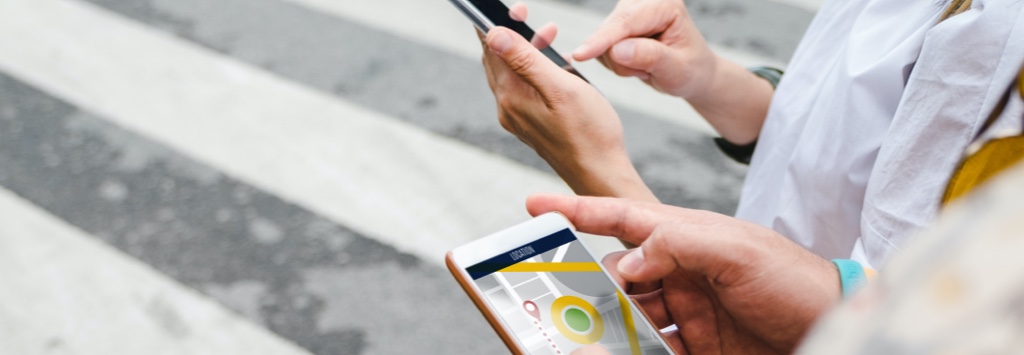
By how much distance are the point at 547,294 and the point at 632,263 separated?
0.32 feet

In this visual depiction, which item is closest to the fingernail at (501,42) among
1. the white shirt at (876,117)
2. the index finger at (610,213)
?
Result: the index finger at (610,213)

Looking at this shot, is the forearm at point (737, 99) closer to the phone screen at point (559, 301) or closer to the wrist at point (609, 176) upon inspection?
the wrist at point (609, 176)

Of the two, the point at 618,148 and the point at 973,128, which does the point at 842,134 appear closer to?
A: the point at 973,128

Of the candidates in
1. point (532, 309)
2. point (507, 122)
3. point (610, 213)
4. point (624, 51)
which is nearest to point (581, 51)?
point (624, 51)

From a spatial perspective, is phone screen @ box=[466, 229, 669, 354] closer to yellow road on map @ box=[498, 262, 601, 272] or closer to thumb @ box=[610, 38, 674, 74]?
yellow road on map @ box=[498, 262, 601, 272]

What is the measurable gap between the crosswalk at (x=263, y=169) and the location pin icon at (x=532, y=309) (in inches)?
40.9

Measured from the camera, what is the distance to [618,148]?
4.35 ft

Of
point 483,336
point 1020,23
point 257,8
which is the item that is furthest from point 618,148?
point 257,8

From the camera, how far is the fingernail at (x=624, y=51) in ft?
4.59

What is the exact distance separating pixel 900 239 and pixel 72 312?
5.54 feet

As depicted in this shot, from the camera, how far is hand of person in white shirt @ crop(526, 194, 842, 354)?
3.06 ft

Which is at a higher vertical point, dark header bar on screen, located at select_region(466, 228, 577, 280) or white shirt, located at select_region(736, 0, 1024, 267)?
white shirt, located at select_region(736, 0, 1024, 267)

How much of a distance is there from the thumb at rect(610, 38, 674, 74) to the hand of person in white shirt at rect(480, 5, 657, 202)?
10cm

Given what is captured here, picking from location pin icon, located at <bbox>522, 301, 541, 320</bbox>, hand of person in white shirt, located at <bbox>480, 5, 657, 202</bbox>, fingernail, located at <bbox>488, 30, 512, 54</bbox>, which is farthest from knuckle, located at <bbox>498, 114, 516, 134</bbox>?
location pin icon, located at <bbox>522, 301, 541, 320</bbox>
